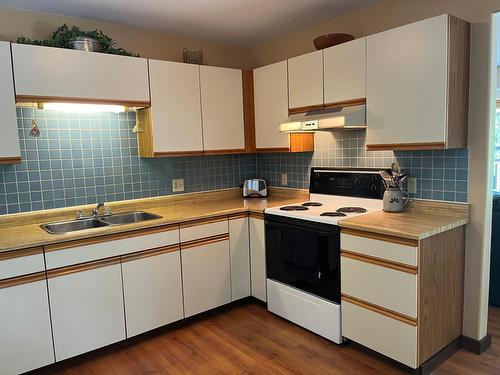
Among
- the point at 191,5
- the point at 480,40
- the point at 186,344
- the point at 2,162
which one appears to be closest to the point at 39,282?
the point at 2,162

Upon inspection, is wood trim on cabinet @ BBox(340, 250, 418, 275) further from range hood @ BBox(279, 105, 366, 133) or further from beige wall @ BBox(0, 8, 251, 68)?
beige wall @ BBox(0, 8, 251, 68)

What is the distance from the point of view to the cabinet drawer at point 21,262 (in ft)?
6.94

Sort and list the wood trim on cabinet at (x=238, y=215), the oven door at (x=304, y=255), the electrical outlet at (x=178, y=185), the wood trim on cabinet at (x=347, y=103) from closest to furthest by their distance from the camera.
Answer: the oven door at (x=304, y=255), the wood trim on cabinet at (x=347, y=103), the wood trim on cabinet at (x=238, y=215), the electrical outlet at (x=178, y=185)

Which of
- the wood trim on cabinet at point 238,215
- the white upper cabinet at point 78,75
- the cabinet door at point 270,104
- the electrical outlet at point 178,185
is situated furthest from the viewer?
the electrical outlet at point 178,185

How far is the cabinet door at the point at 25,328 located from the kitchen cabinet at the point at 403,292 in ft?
6.15

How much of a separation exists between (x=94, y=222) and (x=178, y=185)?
843mm

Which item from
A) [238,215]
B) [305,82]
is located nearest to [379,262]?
[238,215]

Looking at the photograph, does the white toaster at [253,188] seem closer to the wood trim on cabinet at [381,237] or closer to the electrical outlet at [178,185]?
the electrical outlet at [178,185]

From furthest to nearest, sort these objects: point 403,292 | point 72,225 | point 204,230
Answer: point 204,230 < point 72,225 < point 403,292

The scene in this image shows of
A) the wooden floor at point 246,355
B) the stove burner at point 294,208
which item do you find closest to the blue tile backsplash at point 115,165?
the stove burner at point 294,208

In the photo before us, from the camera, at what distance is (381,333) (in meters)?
2.27

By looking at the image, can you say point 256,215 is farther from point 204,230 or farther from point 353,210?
point 353,210

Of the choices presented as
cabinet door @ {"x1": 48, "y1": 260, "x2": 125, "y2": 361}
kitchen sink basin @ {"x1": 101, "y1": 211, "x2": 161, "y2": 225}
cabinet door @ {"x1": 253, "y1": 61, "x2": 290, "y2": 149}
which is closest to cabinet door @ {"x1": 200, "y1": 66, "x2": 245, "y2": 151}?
cabinet door @ {"x1": 253, "y1": 61, "x2": 290, "y2": 149}

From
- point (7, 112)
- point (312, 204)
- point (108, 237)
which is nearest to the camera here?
point (7, 112)
